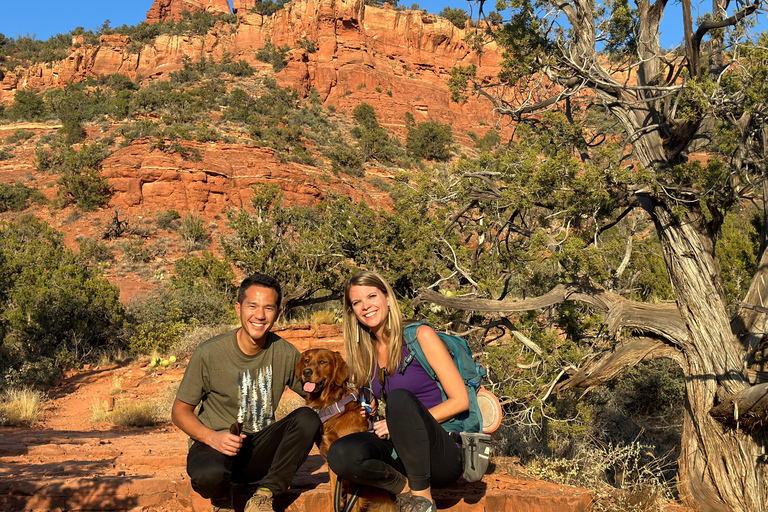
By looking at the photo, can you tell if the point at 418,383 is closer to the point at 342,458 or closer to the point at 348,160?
the point at 342,458

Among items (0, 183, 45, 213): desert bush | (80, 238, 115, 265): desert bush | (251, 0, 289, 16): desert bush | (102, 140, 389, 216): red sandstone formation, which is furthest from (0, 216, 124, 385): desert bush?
(251, 0, 289, 16): desert bush

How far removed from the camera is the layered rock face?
4412 centimetres

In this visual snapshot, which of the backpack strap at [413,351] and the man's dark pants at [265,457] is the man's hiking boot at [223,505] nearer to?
the man's dark pants at [265,457]

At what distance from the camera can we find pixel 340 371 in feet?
9.56

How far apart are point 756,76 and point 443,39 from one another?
53595mm

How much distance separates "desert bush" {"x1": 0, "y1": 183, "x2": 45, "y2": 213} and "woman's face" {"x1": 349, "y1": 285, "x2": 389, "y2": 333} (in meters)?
24.5

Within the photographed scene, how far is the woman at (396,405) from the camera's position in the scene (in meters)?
2.45

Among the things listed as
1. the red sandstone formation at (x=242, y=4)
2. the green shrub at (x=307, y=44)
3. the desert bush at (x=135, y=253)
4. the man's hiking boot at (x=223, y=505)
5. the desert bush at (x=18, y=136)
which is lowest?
the man's hiking boot at (x=223, y=505)

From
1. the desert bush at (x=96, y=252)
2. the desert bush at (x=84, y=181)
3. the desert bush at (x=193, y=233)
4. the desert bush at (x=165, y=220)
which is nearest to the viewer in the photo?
the desert bush at (x=96, y=252)

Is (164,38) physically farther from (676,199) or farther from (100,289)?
(676,199)

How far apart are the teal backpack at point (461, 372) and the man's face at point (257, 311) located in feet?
2.38

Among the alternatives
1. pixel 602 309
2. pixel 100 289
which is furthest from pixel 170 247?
pixel 602 309

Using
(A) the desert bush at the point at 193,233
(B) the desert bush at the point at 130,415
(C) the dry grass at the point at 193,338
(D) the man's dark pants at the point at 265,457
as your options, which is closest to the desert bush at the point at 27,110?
(A) the desert bush at the point at 193,233

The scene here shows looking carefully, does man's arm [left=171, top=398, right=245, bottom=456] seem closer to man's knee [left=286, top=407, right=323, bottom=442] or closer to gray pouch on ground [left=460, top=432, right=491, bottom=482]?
man's knee [left=286, top=407, right=323, bottom=442]
